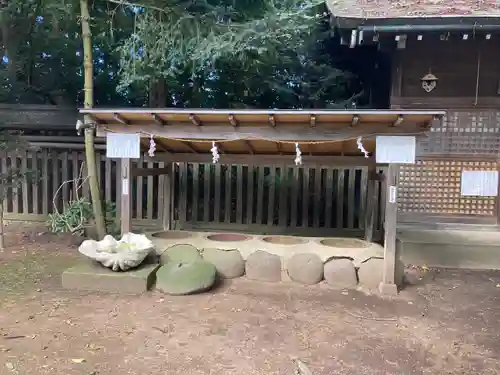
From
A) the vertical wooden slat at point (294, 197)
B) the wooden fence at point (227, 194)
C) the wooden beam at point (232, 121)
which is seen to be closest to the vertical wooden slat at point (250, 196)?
the wooden fence at point (227, 194)

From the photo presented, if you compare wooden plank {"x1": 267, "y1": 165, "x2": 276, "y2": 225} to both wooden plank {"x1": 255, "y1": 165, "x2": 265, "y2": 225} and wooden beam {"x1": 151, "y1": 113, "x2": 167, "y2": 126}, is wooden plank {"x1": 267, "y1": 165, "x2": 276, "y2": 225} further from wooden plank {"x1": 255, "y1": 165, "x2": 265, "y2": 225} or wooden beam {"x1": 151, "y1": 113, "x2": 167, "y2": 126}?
wooden beam {"x1": 151, "y1": 113, "x2": 167, "y2": 126}

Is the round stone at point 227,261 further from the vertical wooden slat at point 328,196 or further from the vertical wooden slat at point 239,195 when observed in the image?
the vertical wooden slat at point 328,196

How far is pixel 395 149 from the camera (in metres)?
5.40

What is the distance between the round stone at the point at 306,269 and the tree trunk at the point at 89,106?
3.38m

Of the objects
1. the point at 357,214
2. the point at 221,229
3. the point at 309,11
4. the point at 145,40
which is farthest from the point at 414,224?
the point at 145,40

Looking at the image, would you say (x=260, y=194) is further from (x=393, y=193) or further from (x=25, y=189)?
(x=25, y=189)

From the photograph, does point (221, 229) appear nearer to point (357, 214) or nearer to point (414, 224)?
point (357, 214)

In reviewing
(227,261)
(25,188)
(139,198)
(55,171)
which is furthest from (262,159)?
(25,188)

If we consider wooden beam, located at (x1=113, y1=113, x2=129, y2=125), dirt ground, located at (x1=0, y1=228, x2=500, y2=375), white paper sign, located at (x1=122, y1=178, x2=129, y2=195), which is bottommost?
dirt ground, located at (x1=0, y1=228, x2=500, y2=375)

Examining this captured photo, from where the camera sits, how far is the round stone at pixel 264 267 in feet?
19.5

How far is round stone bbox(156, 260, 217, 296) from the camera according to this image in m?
5.30

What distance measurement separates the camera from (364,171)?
821cm

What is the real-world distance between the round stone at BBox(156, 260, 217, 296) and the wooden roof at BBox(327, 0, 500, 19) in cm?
401

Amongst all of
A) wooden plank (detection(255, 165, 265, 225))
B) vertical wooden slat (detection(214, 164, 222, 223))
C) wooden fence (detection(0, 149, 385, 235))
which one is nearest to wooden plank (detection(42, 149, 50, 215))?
wooden fence (detection(0, 149, 385, 235))
